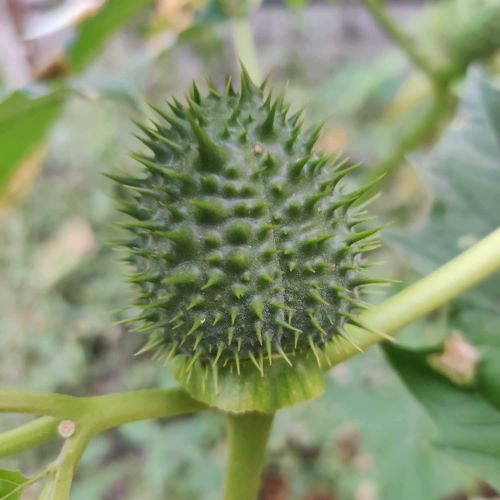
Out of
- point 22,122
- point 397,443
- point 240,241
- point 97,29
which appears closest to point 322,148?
point 240,241

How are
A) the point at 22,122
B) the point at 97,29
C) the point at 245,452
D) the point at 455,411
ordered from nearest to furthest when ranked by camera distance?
1. the point at 245,452
2. the point at 455,411
3. the point at 22,122
4. the point at 97,29

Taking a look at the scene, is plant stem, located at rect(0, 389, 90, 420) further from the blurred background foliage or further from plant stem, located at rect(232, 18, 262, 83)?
plant stem, located at rect(232, 18, 262, 83)

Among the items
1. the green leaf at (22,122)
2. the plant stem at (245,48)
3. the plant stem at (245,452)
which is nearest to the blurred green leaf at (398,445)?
the plant stem at (245,452)

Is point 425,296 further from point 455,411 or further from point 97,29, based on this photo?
point 97,29

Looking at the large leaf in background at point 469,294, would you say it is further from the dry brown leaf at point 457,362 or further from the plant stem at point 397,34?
the plant stem at point 397,34

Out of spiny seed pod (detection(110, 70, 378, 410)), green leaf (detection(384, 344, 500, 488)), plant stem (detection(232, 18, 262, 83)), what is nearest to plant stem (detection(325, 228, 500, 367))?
spiny seed pod (detection(110, 70, 378, 410))

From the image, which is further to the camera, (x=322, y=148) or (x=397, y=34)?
(x=397, y=34)
